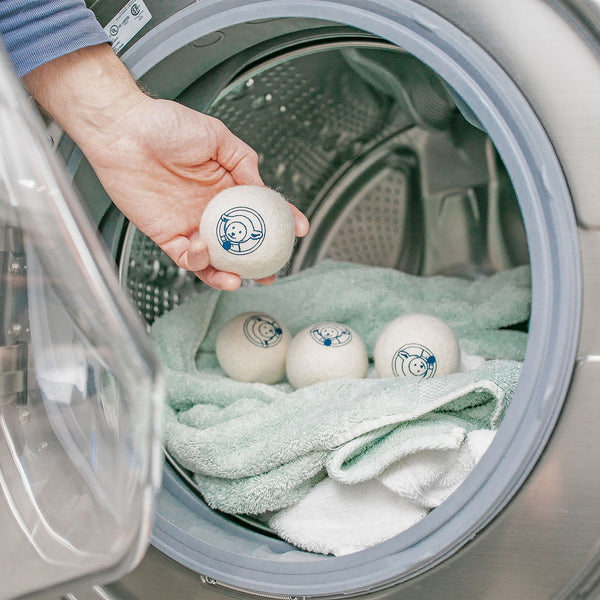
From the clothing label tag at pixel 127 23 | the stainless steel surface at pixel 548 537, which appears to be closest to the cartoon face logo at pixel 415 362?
the stainless steel surface at pixel 548 537

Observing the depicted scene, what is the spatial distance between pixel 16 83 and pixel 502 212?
0.81 metres

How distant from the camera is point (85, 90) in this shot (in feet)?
2.33

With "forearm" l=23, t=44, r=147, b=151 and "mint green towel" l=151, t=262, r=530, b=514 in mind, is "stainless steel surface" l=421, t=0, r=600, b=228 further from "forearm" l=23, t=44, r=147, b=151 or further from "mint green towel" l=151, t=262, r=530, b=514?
"forearm" l=23, t=44, r=147, b=151

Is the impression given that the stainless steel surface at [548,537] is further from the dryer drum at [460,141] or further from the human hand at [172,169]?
the human hand at [172,169]

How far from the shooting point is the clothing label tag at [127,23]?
686 mm

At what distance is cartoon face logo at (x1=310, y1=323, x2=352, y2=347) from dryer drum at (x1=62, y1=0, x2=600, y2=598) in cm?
24

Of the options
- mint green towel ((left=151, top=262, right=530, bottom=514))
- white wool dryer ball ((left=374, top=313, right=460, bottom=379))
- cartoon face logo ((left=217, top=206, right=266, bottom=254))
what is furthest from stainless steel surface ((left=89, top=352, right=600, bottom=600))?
cartoon face logo ((left=217, top=206, right=266, bottom=254))

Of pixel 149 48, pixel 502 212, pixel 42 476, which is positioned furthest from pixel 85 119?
pixel 502 212

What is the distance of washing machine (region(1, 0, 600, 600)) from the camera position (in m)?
0.54

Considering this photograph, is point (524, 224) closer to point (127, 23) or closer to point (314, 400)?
point (314, 400)

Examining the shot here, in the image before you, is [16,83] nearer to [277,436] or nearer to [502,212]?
[277,436]

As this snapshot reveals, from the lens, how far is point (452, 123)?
3.35ft

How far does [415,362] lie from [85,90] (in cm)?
49

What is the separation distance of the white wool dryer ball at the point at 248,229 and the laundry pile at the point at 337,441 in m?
0.17
